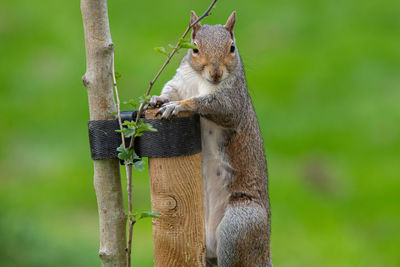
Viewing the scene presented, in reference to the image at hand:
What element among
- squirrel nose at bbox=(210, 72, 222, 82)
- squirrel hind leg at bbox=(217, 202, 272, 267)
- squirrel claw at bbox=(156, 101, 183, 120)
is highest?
squirrel nose at bbox=(210, 72, 222, 82)

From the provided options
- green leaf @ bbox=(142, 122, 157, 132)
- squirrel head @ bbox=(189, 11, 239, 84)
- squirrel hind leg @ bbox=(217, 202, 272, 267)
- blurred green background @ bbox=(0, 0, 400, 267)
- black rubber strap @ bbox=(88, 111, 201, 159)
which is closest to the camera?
green leaf @ bbox=(142, 122, 157, 132)

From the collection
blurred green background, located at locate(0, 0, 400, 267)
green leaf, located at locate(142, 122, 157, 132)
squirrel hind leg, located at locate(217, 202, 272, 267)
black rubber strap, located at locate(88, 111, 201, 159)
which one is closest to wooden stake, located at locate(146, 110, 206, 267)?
black rubber strap, located at locate(88, 111, 201, 159)

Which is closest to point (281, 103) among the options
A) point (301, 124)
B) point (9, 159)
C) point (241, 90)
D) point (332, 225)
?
point (301, 124)

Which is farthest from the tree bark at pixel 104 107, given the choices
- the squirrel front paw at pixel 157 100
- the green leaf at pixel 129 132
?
the squirrel front paw at pixel 157 100

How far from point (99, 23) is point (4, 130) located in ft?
13.5

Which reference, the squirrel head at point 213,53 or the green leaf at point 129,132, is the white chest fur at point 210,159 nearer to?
the squirrel head at point 213,53

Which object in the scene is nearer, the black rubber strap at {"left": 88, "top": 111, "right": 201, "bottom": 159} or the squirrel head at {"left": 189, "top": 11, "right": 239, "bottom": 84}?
the black rubber strap at {"left": 88, "top": 111, "right": 201, "bottom": 159}

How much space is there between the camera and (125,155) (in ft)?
6.98

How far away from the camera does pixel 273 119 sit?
5.86 metres

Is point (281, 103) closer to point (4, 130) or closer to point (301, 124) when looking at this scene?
point (301, 124)

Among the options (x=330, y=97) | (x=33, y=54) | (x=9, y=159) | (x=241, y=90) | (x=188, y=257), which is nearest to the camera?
(x=188, y=257)

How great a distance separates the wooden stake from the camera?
225 cm

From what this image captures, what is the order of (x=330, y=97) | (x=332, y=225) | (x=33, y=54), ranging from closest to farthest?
(x=332, y=225) < (x=330, y=97) < (x=33, y=54)

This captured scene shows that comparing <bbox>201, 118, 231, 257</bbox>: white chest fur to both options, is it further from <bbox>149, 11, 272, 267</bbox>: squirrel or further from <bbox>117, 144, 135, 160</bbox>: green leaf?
<bbox>117, 144, 135, 160</bbox>: green leaf
